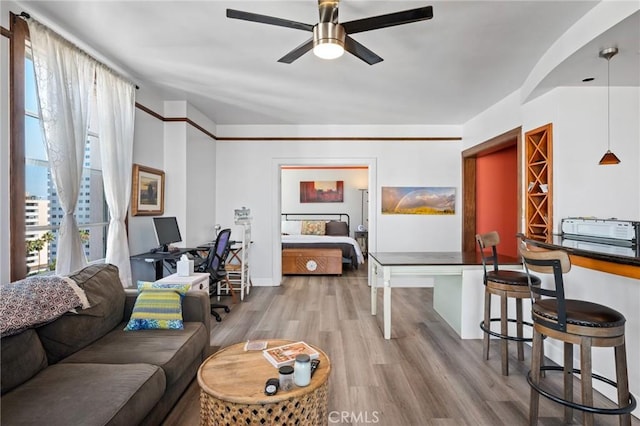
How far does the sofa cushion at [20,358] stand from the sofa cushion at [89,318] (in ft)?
0.28

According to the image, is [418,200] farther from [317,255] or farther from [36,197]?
[36,197]

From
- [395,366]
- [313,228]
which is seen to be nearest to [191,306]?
[395,366]

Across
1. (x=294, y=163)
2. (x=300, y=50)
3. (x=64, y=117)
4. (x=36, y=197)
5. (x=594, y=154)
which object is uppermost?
(x=300, y=50)

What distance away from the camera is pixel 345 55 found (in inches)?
117

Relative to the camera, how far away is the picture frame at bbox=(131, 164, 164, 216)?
11.8ft

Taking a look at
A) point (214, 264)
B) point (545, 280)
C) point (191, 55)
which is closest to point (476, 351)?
point (545, 280)

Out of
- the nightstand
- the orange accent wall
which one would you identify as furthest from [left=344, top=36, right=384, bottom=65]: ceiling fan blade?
the nightstand

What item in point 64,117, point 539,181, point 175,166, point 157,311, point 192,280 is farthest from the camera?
point 175,166

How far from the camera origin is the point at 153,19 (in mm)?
2385

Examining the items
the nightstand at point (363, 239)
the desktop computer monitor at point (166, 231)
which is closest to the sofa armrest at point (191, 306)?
the desktop computer monitor at point (166, 231)

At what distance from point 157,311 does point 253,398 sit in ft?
4.19

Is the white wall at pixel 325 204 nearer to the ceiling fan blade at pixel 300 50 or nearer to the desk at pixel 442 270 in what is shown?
the desk at pixel 442 270

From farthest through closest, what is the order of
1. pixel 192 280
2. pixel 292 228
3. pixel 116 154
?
pixel 292 228 < pixel 116 154 < pixel 192 280

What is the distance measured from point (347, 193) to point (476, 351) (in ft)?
20.6
